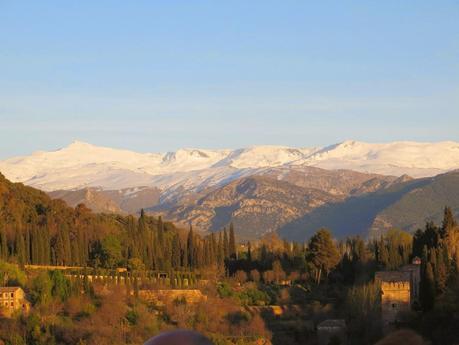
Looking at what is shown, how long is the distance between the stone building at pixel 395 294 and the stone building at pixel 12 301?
42.1 feet

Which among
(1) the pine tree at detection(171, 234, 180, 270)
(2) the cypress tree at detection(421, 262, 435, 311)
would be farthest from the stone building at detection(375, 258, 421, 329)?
(1) the pine tree at detection(171, 234, 180, 270)

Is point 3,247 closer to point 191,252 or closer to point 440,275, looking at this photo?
point 191,252

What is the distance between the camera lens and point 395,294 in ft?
120

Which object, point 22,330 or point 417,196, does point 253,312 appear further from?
point 417,196

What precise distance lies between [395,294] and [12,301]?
45.5ft

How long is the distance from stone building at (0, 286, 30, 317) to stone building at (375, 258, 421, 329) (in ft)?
42.1

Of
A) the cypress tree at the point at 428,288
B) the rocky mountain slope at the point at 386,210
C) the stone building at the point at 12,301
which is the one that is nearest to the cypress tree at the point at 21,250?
the stone building at the point at 12,301

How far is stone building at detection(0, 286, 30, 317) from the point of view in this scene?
1350 inches

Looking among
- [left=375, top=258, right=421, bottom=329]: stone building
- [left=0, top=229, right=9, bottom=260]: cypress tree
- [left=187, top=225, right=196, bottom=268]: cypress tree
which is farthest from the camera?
[left=187, top=225, right=196, bottom=268]: cypress tree

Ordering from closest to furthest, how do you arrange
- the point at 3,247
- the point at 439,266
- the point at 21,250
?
the point at 439,266, the point at 21,250, the point at 3,247

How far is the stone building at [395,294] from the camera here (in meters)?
36.3

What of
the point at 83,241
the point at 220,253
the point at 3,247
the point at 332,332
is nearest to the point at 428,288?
the point at 332,332

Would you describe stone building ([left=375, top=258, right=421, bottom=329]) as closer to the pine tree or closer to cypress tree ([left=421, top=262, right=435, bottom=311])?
cypress tree ([left=421, top=262, right=435, bottom=311])

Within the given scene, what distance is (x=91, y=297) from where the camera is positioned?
36.8m
